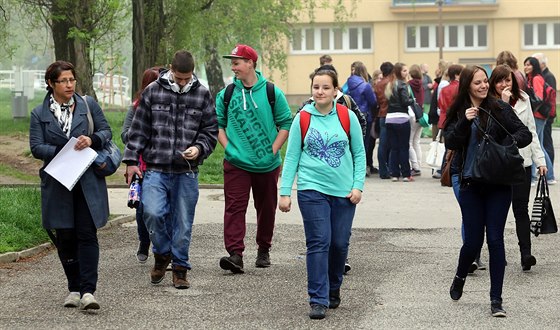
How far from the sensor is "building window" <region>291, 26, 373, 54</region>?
228 ft

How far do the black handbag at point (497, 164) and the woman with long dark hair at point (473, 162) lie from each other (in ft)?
0.21

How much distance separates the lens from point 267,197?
1052 cm

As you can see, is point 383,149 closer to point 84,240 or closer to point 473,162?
point 473,162

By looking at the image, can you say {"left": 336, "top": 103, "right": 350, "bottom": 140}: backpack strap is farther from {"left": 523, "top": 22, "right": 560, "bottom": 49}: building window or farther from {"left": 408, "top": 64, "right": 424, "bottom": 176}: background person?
{"left": 523, "top": 22, "right": 560, "bottom": 49}: building window

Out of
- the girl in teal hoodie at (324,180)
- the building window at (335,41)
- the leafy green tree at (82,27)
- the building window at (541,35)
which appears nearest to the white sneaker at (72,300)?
the girl in teal hoodie at (324,180)

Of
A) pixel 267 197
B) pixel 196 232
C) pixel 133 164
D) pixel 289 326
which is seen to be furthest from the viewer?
pixel 196 232

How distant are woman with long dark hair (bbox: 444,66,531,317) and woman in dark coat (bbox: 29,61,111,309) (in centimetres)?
230

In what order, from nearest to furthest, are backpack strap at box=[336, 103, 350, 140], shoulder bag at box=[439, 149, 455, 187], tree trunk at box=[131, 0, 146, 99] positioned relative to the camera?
1. backpack strap at box=[336, 103, 350, 140]
2. shoulder bag at box=[439, 149, 455, 187]
3. tree trunk at box=[131, 0, 146, 99]

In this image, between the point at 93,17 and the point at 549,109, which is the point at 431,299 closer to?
the point at 549,109

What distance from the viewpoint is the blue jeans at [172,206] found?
30.6 ft

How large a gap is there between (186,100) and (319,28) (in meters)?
60.5

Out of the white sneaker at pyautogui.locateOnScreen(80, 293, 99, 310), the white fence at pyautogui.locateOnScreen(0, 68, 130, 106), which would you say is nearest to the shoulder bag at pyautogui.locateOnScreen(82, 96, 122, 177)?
the white sneaker at pyautogui.locateOnScreen(80, 293, 99, 310)

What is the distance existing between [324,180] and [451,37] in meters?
61.3

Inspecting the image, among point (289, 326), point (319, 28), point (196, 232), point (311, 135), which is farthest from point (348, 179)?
point (319, 28)
